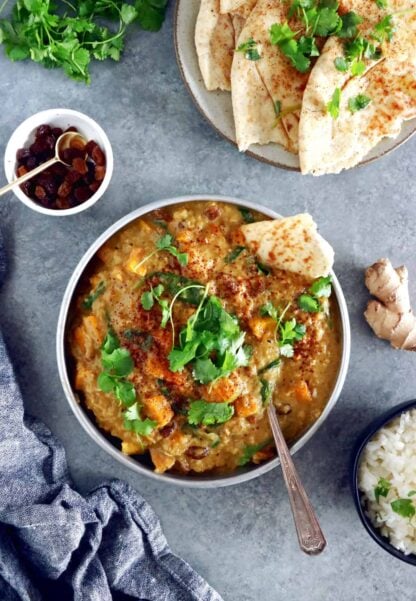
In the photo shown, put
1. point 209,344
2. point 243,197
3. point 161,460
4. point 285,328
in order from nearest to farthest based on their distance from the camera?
point 209,344 < point 285,328 < point 161,460 < point 243,197

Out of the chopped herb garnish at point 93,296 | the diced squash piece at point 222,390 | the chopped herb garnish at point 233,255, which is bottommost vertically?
the diced squash piece at point 222,390

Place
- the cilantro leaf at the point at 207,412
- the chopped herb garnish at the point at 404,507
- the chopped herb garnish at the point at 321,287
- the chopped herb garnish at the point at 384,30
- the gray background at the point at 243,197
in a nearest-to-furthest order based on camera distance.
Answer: the chopped herb garnish at the point at 384,30
the cilantro leaf at the point at 207,412
the chopped herb garnish at the point at 321,287
the chopped herb garnish at the point at 404,507
the gray background at the point at 243,197

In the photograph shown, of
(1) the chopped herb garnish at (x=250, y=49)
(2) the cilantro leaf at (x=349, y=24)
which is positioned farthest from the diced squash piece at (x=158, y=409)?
(2) the cilantro leaf at (x=349, y=24)

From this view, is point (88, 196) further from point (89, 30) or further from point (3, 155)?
point (89, 30)

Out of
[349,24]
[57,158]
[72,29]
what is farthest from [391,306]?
[72,29]

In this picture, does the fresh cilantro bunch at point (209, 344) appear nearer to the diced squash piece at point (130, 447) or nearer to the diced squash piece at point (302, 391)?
the diced squash piece at point (302, 391)

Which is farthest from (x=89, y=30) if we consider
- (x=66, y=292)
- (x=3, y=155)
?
(x=66, y=292)

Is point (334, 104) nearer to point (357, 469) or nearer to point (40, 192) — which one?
point (40, 192)

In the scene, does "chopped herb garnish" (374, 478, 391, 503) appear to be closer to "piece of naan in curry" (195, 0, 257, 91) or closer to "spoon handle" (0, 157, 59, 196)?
"piece of naan in curry" (195, 0, 257, 91)
